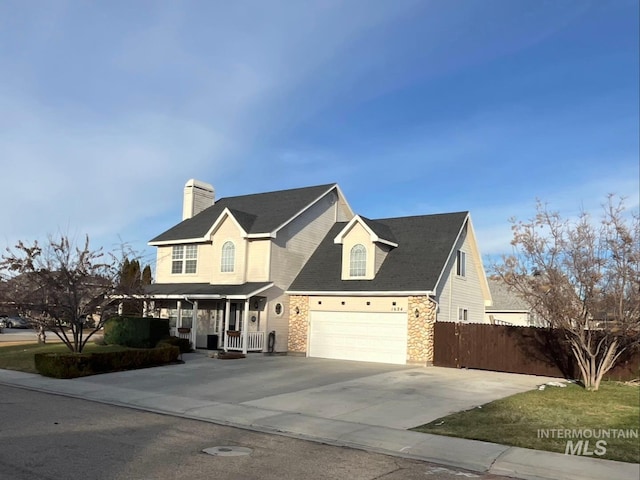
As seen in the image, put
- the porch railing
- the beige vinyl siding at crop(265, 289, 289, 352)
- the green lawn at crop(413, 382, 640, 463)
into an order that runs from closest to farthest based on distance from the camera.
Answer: the green lawn at crop(413, 382, 640, 463), the porch railing, the beige vinyl siding at crop(265, 289, 289, 352)

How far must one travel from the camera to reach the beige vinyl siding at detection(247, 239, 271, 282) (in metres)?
26.3

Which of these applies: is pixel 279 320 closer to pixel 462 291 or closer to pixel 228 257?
pixel 228 257

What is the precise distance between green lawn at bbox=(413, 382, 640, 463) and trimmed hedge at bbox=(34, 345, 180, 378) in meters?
11.8

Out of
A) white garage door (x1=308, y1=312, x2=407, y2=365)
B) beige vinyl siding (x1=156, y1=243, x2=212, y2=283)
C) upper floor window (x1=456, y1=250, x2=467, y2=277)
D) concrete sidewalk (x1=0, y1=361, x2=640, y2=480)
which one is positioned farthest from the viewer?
beige vinyl siding (x1=156, y1=243, x2=212, y2=283)

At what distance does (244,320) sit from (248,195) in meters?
9.96

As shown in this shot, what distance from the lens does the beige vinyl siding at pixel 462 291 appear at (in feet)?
81.1

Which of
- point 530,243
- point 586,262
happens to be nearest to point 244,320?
point 530,243

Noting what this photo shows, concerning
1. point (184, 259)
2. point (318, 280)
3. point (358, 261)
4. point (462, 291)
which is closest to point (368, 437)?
point (358, 261)

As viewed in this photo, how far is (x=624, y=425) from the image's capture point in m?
11.4

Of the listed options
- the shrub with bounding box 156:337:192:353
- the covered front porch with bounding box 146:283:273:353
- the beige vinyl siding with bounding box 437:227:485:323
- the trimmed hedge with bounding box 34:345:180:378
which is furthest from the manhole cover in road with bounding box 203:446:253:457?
the beige vinyl siding with bounding box 437:227:485:323

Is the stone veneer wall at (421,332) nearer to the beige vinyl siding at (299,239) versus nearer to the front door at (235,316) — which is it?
the beige vinyl siding at (299,239)

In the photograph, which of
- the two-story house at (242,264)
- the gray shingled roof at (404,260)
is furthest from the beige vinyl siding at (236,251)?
the gray shingled roof at (404,260)

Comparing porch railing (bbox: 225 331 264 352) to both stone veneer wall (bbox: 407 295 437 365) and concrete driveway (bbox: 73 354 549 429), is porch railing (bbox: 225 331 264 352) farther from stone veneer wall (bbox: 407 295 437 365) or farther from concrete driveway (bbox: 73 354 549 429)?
stone veneer wall (bbox: 407 295 437 365)

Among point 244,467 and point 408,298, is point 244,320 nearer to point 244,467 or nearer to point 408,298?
point 408,298
